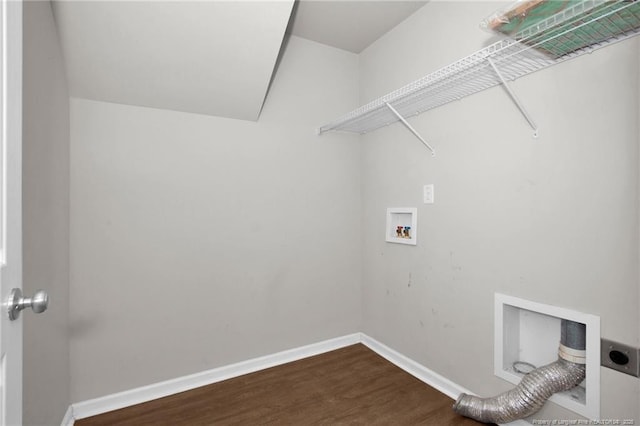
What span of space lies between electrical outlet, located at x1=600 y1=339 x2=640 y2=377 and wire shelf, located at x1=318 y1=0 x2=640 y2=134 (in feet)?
3.88

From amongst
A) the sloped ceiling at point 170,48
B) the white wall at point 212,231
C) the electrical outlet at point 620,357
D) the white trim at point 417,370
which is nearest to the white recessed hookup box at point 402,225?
the white wall at point 212,231

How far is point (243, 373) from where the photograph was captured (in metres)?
2.19

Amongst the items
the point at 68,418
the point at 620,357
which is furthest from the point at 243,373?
the point at 620,357

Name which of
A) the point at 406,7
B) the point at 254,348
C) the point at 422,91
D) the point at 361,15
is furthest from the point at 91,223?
the point at 406,7

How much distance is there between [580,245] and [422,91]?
3.49 ft

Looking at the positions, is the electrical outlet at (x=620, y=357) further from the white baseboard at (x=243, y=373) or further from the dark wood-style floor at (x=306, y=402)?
the dark wood-style floor at (x=306, y=402)

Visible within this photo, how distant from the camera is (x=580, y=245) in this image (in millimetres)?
1357

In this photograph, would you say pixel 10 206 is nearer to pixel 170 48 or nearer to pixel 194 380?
pixel 170 48

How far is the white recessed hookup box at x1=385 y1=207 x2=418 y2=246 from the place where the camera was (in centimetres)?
216

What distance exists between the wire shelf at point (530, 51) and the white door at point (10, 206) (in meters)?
1.49

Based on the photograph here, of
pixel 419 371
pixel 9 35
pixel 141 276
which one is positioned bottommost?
pixel 419 371

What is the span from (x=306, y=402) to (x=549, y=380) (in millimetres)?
1239

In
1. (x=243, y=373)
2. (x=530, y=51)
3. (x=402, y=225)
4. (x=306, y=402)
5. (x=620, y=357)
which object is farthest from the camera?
(x=402, y=225)

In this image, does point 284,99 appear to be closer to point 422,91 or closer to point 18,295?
point 422,91
